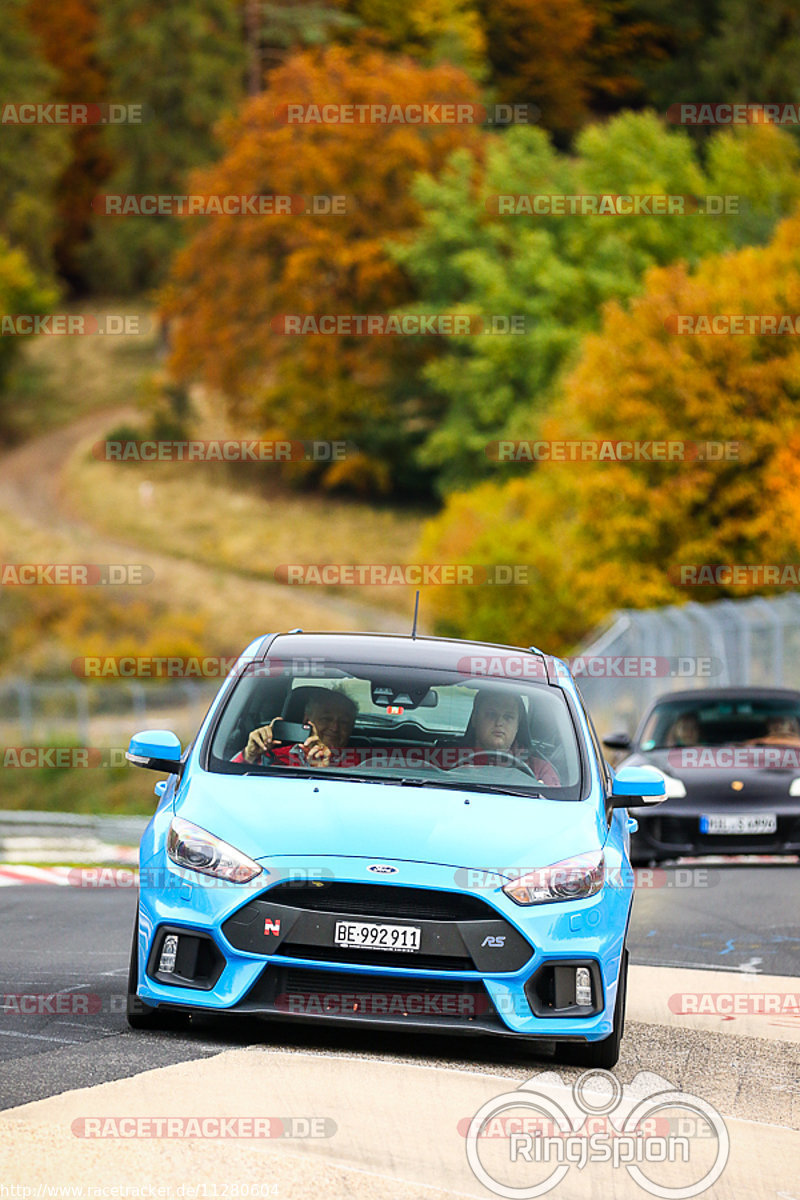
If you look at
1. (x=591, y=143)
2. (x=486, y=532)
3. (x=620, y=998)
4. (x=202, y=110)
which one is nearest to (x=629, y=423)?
(x=486, y=532)

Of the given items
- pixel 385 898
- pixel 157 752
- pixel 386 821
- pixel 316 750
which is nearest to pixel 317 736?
pixel 316 750

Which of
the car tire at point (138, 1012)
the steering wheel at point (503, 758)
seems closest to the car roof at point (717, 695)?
the steering wheel at point (503, 758)

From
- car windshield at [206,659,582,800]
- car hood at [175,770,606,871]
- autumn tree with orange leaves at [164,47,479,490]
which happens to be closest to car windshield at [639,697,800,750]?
car windshield at [206,659,582,800]

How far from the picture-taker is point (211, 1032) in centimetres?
805

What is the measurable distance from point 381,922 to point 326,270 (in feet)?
227

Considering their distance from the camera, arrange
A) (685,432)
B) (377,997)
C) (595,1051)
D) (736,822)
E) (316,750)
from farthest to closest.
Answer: (685,432) → (736,822) → (316,750) → (595,1051) → (377,997)

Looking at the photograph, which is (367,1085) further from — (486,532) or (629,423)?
(486,532)

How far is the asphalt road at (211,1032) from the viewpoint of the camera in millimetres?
7344

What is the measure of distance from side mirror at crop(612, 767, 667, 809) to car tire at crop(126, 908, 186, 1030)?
2064 mm

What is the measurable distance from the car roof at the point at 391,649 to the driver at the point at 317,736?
0.30m

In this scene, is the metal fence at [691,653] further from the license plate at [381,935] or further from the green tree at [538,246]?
the green tree at [538,246]

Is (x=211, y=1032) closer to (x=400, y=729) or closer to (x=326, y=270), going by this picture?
(x=400, y=729)

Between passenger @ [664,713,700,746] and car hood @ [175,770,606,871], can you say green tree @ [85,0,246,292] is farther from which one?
car hood @ [175,770,606,871]

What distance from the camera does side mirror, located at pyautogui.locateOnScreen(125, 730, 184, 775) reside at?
8.52 m
